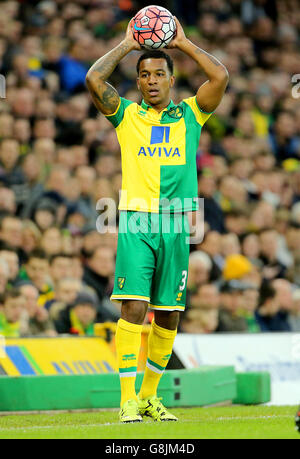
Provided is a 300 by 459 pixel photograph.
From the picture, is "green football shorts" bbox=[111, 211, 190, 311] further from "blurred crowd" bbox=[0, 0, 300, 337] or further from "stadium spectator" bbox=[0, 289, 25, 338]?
"blurred crowd" bbox=[0, 0, 300, 337]

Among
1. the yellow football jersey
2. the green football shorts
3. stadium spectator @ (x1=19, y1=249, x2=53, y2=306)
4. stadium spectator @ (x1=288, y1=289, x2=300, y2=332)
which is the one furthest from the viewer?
stadium spectator @ (x1=288, y1=289, x2=300, y2=332)

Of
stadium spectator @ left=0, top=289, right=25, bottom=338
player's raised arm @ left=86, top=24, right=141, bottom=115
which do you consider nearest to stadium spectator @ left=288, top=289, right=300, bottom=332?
stadium spectator @ left=0, top=289, right=25, bottom=338

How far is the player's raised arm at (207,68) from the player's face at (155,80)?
0.17 metres

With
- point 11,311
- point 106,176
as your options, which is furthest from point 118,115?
point 106,176

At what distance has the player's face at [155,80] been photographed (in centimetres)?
679

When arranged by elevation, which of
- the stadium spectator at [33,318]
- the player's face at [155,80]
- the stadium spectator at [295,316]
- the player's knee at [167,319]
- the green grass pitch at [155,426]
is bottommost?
the green grass pitch at [155,426]

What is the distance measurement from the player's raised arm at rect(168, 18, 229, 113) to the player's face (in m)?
0.17

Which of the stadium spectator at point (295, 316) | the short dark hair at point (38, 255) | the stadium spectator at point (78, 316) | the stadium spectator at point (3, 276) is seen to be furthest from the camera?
the stadium spectator at point (295, 316)

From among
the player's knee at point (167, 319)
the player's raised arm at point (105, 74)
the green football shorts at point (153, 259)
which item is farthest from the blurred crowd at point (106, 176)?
the player's raised arm at point (105, 74)

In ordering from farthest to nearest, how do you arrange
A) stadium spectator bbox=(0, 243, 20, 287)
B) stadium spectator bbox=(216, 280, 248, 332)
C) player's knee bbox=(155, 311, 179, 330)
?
1. stadium spectator bbox=(216, 280, 248, 332)
2. stadium spectator bbox=(0, 243, 20, 287)
3. player's knee bbox=(155, 311, 179, 330)

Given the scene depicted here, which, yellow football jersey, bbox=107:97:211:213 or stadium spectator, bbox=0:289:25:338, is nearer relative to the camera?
yellow football jersey, bbox=107:97:211:213

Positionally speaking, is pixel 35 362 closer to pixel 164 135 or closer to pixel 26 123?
pixel 164 135

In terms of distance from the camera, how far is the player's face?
679cm

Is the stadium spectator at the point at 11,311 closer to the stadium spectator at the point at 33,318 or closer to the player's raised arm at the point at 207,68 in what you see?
the stadium spectator at the point at 33,318
